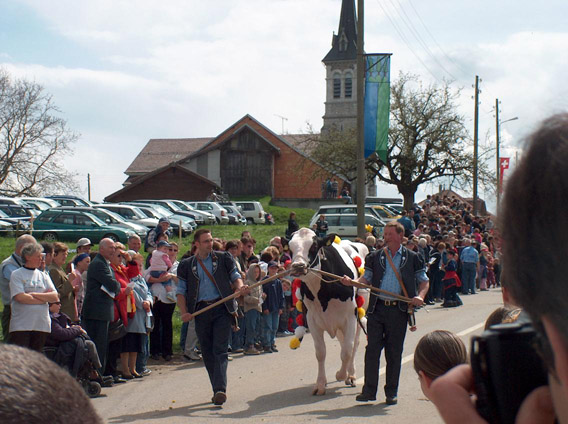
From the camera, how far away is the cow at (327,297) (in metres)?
10.5

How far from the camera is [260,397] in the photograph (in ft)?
32.2

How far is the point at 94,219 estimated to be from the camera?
108ft

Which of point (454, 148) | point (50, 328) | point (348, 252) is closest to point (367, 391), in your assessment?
point (348, 252)

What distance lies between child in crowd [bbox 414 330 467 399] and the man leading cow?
5.74 metres

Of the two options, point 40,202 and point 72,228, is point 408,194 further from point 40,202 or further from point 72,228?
point 72,228

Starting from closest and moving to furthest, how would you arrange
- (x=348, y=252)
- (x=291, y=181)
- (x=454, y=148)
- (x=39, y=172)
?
(x=348, y=252) < (x=454, y=148) < (x=39, y=172) < (x=291, y=181)

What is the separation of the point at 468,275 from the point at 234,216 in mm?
24109

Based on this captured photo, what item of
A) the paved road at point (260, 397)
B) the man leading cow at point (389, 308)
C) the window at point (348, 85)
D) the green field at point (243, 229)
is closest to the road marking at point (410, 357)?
the paved road at point (260, 397)

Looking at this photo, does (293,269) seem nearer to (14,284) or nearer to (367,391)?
(367,391)

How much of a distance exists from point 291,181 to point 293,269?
5721 centimetres

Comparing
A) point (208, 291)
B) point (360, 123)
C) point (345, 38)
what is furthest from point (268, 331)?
point (345, 38)

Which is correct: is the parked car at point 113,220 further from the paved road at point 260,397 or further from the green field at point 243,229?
the paved road at point 260,397

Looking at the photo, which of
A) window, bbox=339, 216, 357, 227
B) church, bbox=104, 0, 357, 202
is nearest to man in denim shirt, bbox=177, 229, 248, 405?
window, bbox=339, 216, 357, 227

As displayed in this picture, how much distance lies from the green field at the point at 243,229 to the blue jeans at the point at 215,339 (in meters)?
4.24
